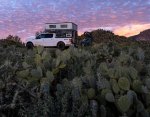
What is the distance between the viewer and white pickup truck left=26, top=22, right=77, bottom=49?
156ft

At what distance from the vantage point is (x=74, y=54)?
5.24 meters

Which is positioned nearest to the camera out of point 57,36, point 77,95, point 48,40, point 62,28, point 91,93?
point 77,95

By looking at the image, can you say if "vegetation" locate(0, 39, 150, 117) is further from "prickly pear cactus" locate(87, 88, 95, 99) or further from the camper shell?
the camper shell

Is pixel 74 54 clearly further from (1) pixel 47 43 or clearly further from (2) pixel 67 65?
(1) pixel 47 43

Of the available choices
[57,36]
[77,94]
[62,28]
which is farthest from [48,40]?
[77,94]

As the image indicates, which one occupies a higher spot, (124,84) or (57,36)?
(57,36)

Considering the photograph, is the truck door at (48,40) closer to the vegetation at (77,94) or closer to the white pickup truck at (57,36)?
the white pickup truck at (57,36)

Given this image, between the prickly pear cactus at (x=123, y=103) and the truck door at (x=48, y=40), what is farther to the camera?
the truck door at (x=48, y=40)

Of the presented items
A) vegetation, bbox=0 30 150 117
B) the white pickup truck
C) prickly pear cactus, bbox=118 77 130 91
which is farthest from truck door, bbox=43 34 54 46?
prickly pear cactus, bbox=118 77 130 91

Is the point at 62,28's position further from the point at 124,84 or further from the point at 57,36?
the point at 124,84

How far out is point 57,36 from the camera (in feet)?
162

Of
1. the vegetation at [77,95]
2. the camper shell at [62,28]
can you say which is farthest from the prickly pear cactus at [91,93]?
the camper shell at [62,28]

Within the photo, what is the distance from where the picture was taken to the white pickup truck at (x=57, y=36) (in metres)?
47.6

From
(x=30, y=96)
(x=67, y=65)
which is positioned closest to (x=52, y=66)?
(x=67, y=65)
